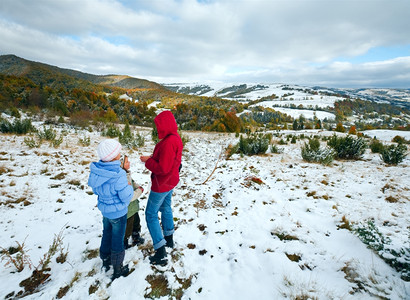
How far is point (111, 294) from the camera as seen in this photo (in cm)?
183

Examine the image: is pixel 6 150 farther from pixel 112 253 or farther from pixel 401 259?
pixel 401 259

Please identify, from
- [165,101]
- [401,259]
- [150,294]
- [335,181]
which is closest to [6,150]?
[150,294]

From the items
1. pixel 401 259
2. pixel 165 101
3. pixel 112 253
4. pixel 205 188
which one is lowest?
pixel 205 188

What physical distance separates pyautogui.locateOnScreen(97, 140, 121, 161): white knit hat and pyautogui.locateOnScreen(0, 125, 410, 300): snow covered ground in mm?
1436

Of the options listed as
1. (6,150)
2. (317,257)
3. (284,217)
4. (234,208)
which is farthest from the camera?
(6,150)

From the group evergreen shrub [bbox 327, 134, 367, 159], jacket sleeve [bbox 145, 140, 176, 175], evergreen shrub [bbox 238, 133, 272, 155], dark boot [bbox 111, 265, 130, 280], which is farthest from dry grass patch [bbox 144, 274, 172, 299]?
evergreen shrub [bbox 327, 134, 367, 159]

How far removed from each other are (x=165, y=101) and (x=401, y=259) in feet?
178

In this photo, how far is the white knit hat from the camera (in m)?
1.75

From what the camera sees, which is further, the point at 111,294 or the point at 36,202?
the point at 36,202

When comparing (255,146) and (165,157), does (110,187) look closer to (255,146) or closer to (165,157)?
(165,157)

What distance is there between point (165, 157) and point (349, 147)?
8381mm

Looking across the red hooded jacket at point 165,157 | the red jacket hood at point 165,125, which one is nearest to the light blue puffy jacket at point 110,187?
the red hooded jacket at point 165,157

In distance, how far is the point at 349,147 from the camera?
7277 millimetres

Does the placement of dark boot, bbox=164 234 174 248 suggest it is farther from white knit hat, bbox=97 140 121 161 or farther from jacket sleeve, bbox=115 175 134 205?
white knit hat, bbox=97 140 121 161
